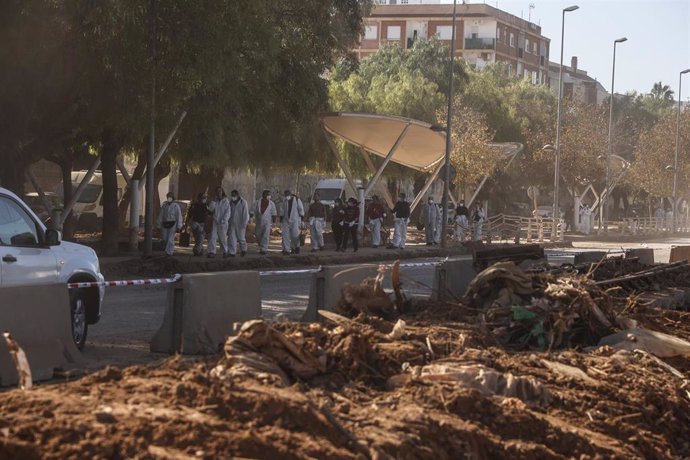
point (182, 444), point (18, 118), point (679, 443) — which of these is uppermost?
point (18, 118)

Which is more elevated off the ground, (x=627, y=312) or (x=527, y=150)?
(x=527, y=150)

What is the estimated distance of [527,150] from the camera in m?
67.9

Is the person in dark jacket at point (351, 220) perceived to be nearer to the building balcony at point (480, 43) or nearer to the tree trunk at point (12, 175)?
the tree trunk at point (12, 175)

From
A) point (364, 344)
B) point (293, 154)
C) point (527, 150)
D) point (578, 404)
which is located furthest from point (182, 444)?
point (527, 150)

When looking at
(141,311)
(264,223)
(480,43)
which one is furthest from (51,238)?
(480,43)

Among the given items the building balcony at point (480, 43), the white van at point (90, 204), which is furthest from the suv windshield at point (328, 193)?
the building balcony at point (480, 43)

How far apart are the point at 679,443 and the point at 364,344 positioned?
2.37 metres

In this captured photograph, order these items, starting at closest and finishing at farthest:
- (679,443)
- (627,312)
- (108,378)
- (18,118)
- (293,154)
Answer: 1. (108,378)
2. (679,443)
3. (627,312)
4. (18,118)
5. (293,154)

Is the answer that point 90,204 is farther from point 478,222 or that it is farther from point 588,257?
point 588,257

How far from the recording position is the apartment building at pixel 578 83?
120812 millimetres

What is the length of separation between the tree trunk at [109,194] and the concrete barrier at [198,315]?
16914 millimetres

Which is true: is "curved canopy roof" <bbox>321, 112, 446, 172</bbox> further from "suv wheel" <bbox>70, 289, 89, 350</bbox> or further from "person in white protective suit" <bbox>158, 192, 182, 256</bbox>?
"suv wheel" <bbox>70, 289, 89, 350</bbox>

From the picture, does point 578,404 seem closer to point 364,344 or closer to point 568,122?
point 364,344

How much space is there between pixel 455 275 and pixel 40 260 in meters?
6.68
